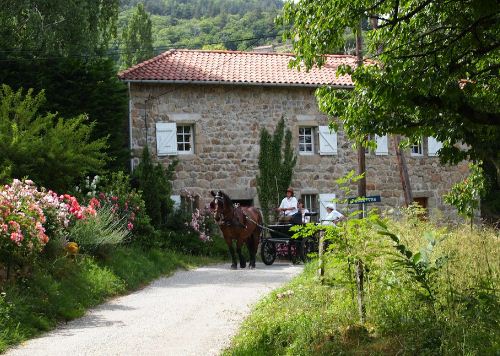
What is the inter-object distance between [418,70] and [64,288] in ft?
19.8

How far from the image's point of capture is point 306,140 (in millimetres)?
26234

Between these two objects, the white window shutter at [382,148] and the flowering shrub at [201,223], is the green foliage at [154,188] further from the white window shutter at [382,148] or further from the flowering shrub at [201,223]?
the white window shutter at [382,148]

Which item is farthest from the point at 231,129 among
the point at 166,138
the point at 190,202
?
the point at 190,202

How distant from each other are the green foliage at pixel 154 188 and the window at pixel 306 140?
5159mm

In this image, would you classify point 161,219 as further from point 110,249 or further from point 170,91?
point 110,249

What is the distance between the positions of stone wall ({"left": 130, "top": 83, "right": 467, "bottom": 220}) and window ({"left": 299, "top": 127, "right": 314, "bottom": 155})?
0.35 meters

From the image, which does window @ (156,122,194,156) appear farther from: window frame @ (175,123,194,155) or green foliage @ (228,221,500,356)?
green foliage @ (228,221,500,356)

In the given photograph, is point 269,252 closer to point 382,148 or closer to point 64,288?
point 64,288

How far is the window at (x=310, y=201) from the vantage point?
25.9 metres

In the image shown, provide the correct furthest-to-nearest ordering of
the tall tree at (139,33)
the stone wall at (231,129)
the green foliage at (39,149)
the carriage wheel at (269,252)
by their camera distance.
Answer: the tall tree at (139,33) → the stone wall at (231,129) → the carriage wheel at (269,252) → the green foliage at (39,149)

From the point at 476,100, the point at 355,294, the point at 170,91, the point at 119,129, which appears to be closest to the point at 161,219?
the point at 119,129

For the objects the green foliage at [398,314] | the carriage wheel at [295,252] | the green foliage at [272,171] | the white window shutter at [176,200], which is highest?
the green foliage at [272,171]

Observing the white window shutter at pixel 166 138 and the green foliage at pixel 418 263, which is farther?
the white window shutter at pixel 166 138

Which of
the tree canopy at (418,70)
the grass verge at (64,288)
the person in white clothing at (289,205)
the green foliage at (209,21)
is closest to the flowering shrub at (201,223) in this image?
the person in white clothing at (289,205)
